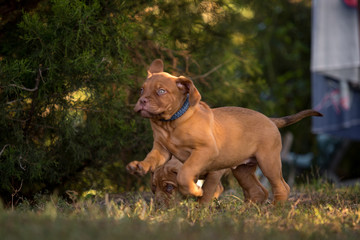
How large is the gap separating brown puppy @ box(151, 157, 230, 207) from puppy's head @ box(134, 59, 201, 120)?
1176mm

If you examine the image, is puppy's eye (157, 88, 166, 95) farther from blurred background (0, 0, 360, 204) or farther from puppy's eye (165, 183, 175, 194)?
blurred background (0, 0, 360, 204)

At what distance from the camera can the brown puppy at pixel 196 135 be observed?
14.8 feet

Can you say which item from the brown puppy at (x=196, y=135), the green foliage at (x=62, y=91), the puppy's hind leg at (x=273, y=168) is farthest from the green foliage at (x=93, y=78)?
the puppy's hind leg at (x=273, y=168)

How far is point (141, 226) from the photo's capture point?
365cm

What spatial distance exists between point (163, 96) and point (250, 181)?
168 cm

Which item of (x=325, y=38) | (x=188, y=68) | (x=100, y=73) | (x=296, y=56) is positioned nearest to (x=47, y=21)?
(x=100, y=73)

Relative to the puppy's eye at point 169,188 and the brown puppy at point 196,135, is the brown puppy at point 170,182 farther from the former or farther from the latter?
the brown puppy at point 196,135

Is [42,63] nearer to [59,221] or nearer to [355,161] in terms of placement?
[59,221]

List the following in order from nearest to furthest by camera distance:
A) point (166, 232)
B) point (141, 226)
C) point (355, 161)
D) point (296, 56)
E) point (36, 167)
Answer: point (166, 232) → point (141, 226) → point (36, 167) → point (296, 56) → point (355, 161)

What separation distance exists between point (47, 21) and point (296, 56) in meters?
13.0

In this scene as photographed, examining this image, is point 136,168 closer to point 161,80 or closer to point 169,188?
point 161,80

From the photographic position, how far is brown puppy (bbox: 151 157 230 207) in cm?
553

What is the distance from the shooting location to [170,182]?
18.7 feet

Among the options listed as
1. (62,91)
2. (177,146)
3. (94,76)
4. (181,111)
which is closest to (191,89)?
(181,111)
